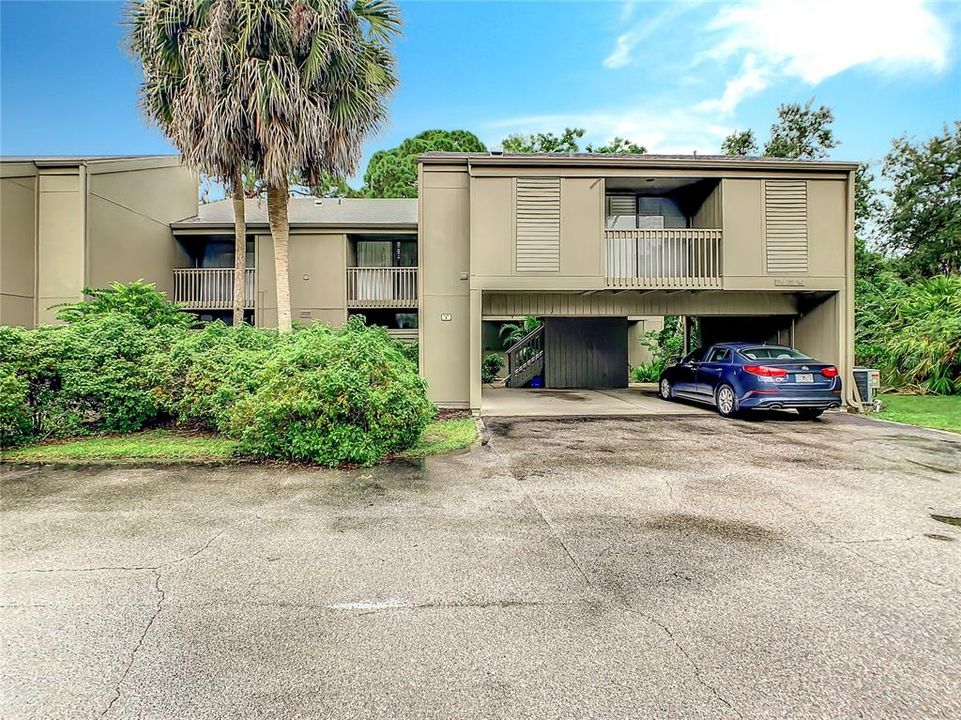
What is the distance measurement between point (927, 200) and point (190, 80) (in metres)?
26.1

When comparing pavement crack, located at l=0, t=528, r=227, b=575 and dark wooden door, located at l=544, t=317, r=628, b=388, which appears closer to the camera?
pavement crack, located at l=0, t=528, r=227, b=575

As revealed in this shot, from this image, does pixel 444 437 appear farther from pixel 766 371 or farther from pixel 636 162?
pixel 636 162

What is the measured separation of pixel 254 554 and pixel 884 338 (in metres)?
17.6

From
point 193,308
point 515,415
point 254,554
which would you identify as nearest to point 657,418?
point 515,415

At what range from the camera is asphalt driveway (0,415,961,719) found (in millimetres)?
2123

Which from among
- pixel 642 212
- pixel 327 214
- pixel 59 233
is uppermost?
pixel 327 214

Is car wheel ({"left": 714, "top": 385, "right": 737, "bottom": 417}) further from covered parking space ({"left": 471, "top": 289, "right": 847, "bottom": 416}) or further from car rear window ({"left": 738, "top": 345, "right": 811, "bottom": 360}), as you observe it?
covered parking space ({"left": 471, "top": 289, "right": 847, "bottom": 416})

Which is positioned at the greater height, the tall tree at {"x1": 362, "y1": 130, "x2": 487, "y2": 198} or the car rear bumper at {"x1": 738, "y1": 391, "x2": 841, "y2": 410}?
the tall tree at {"x1": 362, "y1": 130, "x2": 487, "y2": 198}

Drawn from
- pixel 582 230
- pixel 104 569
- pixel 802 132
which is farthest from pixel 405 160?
pixel 104 569

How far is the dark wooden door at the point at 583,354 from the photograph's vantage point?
1775 centimetres

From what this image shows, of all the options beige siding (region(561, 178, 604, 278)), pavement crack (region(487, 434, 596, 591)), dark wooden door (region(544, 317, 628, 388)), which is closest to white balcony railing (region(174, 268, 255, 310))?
dark wooden door (region(544, 317, 628, 388))

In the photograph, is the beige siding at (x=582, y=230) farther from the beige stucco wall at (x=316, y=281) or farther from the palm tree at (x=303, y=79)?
the beige stucco wall at (x=316, y=281)

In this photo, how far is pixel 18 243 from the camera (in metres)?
12.3

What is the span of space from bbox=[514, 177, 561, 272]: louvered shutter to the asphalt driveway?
6108mm
